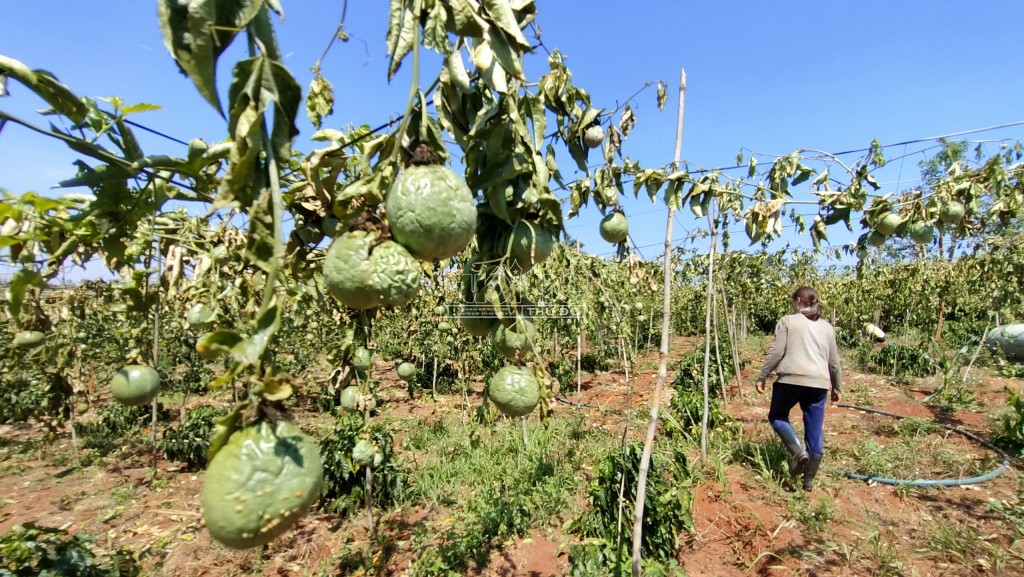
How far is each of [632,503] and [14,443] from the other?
9.95 meters

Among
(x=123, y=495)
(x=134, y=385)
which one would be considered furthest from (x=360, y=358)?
(x=123, y=495)

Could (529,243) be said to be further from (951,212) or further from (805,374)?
(805,374)

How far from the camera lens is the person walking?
4.94m

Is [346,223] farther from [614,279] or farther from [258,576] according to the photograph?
[614,279]

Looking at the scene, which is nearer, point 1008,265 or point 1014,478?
point 1014,478

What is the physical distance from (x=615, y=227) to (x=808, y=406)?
4153 mm

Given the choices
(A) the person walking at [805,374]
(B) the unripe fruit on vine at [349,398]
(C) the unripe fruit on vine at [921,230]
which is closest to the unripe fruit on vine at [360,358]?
(B) the unripe fruit on vine at [349,398]

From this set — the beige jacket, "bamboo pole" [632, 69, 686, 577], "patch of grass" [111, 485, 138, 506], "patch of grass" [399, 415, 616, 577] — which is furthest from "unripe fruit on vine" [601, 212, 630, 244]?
"patch of grass" [111, 485, 138, 506]

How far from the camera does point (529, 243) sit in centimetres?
134

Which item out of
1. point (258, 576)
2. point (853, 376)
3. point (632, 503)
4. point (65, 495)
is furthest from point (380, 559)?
point (853, 376)

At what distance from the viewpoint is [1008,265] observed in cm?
866

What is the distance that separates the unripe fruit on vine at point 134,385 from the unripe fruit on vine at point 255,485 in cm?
272

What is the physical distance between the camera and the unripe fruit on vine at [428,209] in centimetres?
107

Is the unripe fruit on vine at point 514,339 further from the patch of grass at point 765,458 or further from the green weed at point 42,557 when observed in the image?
the patch of grass at point 765,458
